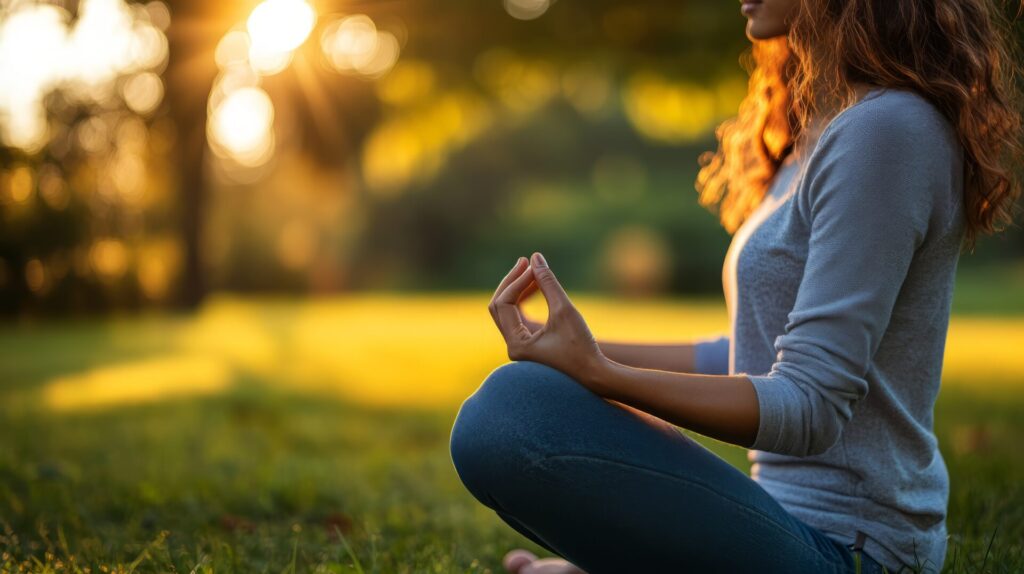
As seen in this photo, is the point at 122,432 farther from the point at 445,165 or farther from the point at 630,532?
the point at 445,165

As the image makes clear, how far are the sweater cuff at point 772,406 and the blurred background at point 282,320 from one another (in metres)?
0.86

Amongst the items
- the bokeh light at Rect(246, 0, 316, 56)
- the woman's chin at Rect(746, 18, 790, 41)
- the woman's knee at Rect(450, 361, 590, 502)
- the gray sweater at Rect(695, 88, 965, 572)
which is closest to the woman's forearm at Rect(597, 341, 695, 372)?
the gray sweater at Rect(695, 88, 965, 572)

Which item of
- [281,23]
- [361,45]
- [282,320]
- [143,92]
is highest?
[281,23]

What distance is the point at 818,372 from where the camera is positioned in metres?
1.26

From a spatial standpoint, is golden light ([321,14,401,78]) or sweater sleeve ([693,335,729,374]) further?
golden light ([321,14,401,78])

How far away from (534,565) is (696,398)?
0.88 metres

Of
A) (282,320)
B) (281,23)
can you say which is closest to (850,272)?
(281,23)

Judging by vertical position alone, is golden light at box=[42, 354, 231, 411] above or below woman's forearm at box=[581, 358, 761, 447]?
below

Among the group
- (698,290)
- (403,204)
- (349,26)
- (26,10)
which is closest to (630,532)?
(26,10)

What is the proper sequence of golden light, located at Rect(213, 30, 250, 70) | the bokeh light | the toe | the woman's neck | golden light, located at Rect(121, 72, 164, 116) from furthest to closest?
1. golden light, located at Rect(121, 72, 164, 116)
2. golden light, located at Rect(213, 30, 250, 70)
3. the bokeh light
4. the toe
5. the woman's neck

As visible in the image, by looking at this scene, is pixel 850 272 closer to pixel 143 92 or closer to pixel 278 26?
pixel 278 26

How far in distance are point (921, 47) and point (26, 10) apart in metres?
5.61

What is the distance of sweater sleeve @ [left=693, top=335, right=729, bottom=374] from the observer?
1.94 metres

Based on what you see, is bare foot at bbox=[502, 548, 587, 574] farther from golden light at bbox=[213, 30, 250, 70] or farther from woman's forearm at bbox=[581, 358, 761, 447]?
golden light at bbox=[213, 30, 250, 70]
